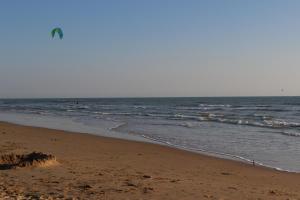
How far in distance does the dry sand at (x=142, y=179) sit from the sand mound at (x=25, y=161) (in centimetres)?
16

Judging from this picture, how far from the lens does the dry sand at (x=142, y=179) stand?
7055 millimetres

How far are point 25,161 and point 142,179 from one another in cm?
263

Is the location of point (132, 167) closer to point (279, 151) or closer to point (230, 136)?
point (279, 151)

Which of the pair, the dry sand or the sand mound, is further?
the sand mound

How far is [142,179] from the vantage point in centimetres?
838

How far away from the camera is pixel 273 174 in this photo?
10258 millimetres

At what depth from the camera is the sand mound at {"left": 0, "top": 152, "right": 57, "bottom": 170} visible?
30.3 feet

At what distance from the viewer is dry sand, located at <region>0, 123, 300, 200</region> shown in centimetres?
705

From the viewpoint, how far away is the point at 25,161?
374 inches

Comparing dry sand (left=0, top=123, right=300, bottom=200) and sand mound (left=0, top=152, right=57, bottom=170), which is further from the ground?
sand mound (left=0, top=152, right=57, bottom=170)

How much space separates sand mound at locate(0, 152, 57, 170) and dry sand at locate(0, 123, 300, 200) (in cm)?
16

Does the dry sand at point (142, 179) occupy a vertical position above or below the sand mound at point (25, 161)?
below

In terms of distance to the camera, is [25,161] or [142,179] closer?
[142,179]

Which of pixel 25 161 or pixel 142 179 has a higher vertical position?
pixel 25 161
